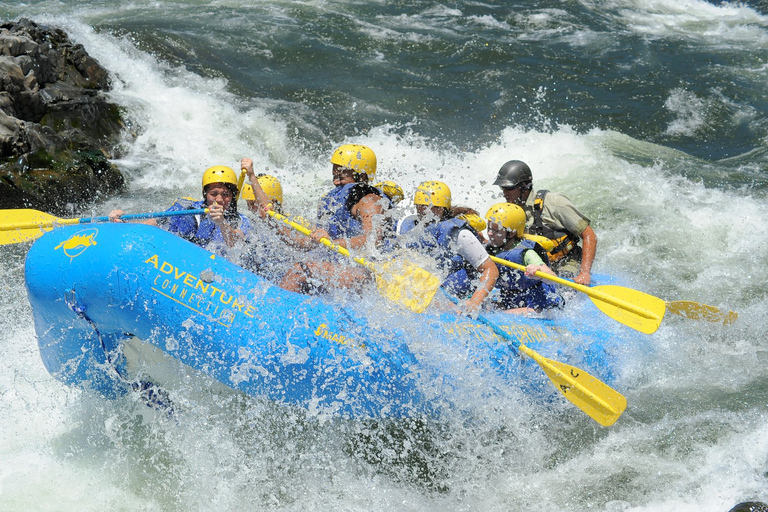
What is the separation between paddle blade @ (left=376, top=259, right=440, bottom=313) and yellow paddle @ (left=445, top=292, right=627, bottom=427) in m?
0.63

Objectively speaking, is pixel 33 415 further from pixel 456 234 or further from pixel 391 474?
pixel 456 234

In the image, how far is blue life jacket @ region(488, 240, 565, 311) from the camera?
196 inches

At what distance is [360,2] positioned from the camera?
44.1 feet

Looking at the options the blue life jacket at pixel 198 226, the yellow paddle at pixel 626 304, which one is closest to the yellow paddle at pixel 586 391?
the yellow paddle at pixel 626 304

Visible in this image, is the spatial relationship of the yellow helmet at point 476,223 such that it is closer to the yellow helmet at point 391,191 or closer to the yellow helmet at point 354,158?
the yellow helmet at point 391,191

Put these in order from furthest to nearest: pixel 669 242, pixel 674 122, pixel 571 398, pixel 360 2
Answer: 1. pixel 360 2
2. pixel 674 122
3. pixel 669 242
4. pixel 571 398

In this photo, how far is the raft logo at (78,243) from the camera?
3.90 metres

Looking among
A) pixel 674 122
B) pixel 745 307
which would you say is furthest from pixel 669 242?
pixel 674 122

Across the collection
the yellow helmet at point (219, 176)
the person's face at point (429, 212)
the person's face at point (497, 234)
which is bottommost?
the person's face at point (497, 234)

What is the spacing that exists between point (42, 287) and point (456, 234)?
2423 mm

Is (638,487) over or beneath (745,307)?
over

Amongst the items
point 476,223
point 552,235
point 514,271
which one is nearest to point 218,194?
point 476,223

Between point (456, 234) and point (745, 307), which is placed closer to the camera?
point (456, 234)

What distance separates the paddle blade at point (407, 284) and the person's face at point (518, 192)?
58.9 inches
